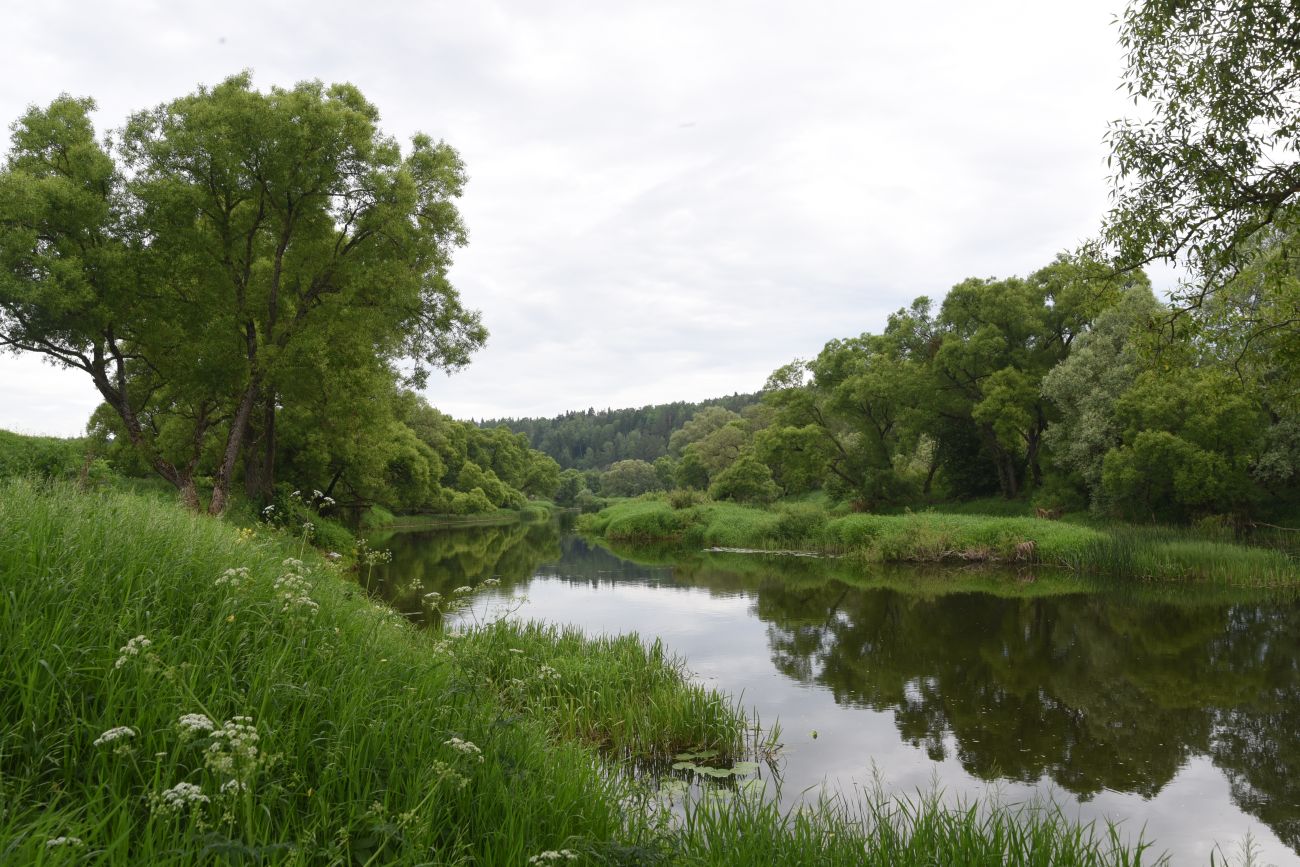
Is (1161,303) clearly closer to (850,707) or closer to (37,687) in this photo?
(850,707)

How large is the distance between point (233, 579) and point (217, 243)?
1970 cm

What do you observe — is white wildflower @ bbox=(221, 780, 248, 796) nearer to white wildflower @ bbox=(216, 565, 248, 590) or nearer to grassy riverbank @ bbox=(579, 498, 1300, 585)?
white wildflower @ bbox=(216, 565, 248, 590)

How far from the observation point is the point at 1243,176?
9.34m

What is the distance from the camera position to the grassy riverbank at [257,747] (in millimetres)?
3051

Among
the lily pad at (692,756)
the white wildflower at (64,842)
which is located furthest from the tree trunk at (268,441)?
the white wildflower at (64,842)

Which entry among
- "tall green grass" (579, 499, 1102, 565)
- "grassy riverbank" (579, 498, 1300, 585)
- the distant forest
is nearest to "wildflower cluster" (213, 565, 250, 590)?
"grassy riverbank" (579, 498, 1300, 585)

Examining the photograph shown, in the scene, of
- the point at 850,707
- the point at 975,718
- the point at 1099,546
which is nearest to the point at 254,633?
the point at 850,707

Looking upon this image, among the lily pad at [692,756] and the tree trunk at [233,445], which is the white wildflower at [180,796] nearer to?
the lily pad at [692,756]

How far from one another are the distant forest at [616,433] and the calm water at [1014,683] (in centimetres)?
12553

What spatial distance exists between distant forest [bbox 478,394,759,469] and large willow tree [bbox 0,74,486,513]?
405 ft

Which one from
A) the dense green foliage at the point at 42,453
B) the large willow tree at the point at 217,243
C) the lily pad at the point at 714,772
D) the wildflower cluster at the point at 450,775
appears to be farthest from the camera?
the large willow tree at the point at 217,243

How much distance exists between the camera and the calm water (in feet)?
24.4

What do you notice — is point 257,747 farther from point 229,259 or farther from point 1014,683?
point 229,259

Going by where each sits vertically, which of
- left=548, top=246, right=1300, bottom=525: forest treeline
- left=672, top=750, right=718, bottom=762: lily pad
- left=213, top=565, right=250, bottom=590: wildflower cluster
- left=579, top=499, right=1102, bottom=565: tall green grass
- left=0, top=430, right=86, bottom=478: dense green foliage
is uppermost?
left=548, top=246, right=1300, bottom=525: forest treeline
